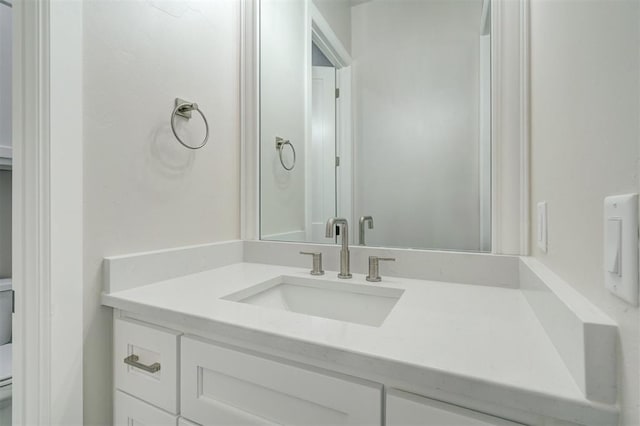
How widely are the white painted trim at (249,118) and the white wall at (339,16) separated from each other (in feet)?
0.99

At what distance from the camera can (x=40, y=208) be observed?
745 millimetres

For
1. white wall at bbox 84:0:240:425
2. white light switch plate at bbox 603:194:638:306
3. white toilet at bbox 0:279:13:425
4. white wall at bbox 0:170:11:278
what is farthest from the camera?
white wall at bbox 0:170:11:278

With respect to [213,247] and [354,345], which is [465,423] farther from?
[213,247]

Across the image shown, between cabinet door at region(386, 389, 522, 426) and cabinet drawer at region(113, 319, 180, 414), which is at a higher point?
cabinet door at region(386, 389, 522, 426)

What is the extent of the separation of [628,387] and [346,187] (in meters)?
1.05

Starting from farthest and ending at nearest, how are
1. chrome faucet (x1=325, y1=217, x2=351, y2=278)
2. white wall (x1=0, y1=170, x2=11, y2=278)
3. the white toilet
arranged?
white wall (x1=0, y1=170, x2=11, y2=278) < the white toilet < chrome faucet (x1=325, y1=217, x2=351, y2=278)

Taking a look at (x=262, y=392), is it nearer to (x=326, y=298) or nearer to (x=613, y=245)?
(x=326, y=298)

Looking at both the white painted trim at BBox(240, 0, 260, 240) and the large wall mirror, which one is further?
the white painted trim at BBox(240, 0, 260, 240)

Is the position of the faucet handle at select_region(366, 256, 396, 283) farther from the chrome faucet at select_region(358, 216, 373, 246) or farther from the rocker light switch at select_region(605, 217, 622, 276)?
the rocker light switch at select_region(605, 217, 622, 276)

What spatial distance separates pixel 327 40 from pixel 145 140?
910mm

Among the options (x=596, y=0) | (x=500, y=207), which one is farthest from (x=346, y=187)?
(x=596, y=0)

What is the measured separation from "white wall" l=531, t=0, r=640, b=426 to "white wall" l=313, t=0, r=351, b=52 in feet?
2.57

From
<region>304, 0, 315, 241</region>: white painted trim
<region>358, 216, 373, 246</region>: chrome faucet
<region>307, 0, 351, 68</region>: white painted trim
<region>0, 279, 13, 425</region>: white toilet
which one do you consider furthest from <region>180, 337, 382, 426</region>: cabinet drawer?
<region>307, 0, 351, 68</region>: white painted trim

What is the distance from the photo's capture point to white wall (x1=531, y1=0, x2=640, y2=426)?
0.34 m
